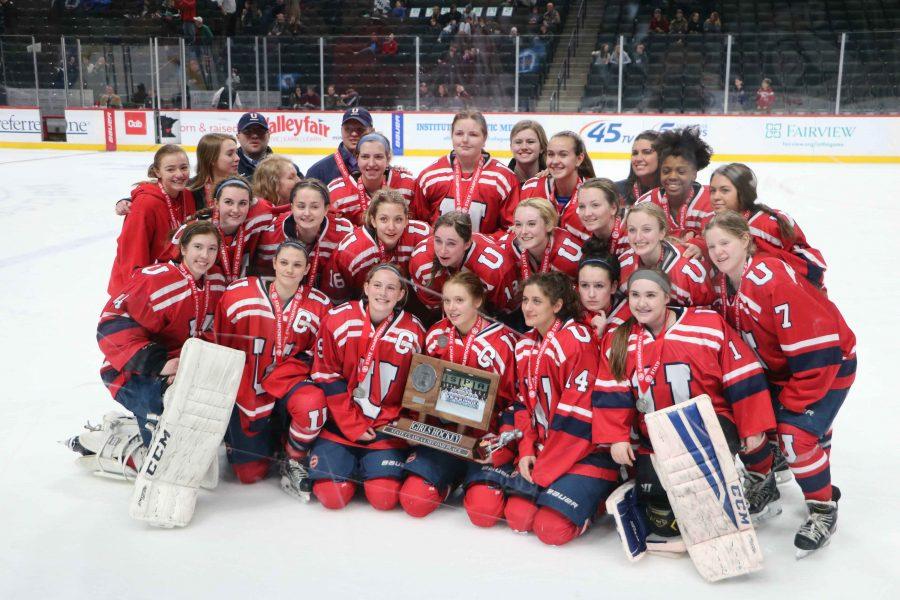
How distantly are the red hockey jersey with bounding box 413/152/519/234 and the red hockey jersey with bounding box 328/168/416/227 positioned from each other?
0.30 ft

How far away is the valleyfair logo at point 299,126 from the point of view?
13.9 meters

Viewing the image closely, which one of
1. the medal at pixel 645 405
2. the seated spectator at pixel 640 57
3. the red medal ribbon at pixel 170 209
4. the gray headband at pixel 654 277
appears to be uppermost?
the seated spectator at pixel 640 57

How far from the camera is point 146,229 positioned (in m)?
3.49

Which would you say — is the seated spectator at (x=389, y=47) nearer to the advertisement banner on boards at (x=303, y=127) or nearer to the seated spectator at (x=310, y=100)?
the advertisement banner on boards at (x=303, y=127)

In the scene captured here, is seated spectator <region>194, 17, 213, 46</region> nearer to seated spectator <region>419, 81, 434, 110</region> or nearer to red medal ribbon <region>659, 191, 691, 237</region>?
seated spectator <region>419, 81, 434, 110</region>

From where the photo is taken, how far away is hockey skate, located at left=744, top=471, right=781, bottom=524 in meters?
2.81

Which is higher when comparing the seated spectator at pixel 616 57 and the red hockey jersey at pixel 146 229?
the seated spectator at pixel 616 57

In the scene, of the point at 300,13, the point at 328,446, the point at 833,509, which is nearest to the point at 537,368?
the point at 328,446

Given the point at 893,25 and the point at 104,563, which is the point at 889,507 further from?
the point at 893,25

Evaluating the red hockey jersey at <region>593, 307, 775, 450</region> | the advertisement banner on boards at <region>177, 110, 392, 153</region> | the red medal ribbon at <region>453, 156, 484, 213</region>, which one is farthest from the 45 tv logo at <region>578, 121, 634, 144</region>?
the red hockey jersey at <region>593, 307, 775, 450</region>

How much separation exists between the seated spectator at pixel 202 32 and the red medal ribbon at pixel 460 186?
11.8 m

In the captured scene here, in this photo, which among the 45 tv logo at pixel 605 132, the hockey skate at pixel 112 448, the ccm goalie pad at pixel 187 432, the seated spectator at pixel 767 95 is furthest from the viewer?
the 45 tv logo at pixel 605 132

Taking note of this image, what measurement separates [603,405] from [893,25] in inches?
545

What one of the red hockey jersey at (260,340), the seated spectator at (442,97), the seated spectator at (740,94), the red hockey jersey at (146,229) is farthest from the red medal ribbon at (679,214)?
the seated spectator at (442,97)
